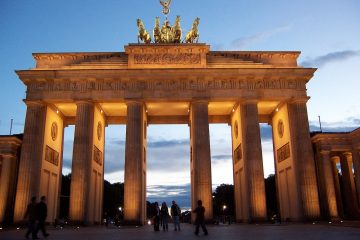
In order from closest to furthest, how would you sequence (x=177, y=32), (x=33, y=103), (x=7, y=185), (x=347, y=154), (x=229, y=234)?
(x=229, y=234) < (x=33, y=103) < (x=7, y=185) < (x=177, y=32) < (x=347, y=154)

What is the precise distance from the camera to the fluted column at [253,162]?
3728 cm

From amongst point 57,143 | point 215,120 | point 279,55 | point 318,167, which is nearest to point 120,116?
point 57,143

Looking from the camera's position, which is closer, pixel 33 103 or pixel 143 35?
pixel 33 103

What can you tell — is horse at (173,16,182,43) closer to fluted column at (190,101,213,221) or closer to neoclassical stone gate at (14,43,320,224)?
neoclassical stone gate at (14,43,320,224)

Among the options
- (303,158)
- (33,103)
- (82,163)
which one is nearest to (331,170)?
(303,158)

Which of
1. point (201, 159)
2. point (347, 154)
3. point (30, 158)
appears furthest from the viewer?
point (347, 154)

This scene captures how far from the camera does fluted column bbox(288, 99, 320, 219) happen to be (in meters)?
37.7

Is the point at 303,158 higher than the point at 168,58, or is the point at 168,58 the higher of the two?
the point at 168,58

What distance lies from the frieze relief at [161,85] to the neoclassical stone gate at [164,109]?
0.11 metres

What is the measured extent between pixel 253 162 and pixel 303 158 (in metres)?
5.27

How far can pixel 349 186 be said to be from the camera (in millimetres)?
48125

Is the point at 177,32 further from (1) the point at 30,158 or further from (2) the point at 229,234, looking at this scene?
(2) the point at 229,234

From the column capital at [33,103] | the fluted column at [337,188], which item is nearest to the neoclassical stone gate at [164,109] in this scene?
the column capital at [33,103]

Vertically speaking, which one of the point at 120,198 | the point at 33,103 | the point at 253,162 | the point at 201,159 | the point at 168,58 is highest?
the point at 168,58
